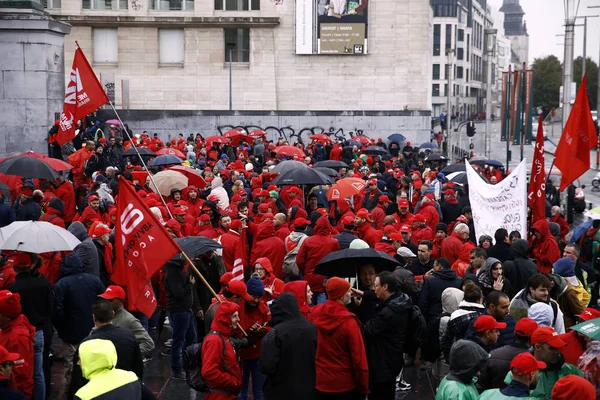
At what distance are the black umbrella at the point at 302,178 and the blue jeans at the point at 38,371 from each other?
25.4ft

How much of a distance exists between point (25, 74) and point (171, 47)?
26633mm

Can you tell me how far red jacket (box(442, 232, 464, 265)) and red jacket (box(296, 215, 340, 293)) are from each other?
1525 mm

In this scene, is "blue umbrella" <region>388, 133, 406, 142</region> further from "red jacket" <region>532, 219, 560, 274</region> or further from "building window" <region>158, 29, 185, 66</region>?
"red jacket" <region>532, 219, 560, 274</region>

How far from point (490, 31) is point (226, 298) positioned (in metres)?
34.6

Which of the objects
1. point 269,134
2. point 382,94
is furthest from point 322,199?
point 382,94

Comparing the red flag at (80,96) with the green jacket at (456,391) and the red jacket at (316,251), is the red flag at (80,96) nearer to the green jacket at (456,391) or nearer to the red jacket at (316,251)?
the red jacket at (316,251)

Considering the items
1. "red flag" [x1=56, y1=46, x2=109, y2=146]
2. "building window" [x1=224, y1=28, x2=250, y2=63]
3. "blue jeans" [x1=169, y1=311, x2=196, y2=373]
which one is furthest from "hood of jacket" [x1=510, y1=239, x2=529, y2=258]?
"building window" [x1=224, y1=28, x2=250, y2=63]

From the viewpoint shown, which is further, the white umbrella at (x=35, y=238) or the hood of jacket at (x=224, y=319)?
the white umbrella at (x=35, y=238)

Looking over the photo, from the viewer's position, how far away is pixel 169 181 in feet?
52.0

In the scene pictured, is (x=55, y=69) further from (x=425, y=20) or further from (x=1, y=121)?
(x=425, y=20)

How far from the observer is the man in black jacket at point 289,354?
24.5 feet

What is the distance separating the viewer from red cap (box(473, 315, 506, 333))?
7453 mm

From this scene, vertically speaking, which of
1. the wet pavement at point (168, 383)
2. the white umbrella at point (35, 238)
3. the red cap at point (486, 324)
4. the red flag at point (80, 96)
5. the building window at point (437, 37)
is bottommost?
the wet pavement at point (168, 383)

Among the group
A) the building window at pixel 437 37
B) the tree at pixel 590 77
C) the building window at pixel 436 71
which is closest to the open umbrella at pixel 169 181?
the tree at pixel 590 77
